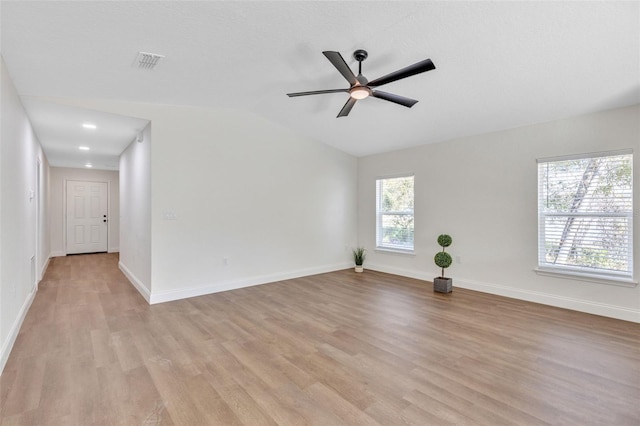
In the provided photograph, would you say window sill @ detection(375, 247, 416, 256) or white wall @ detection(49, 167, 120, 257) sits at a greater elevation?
white wall @ detection(49, 167, 120, 257)

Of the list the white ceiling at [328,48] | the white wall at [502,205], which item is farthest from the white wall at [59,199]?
the white wall at [502,205]

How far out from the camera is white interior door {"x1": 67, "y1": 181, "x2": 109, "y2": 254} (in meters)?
8.47

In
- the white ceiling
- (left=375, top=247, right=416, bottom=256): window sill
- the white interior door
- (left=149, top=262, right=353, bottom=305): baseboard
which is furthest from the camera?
the white interior door

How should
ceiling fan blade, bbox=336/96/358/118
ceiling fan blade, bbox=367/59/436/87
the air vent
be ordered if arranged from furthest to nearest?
ceiling fan blade, bbox=336/96/358/118 < the air vent < ceiling fan blade, bbox=367/59/436/87

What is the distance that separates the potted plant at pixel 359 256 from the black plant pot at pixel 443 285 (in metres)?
1.82

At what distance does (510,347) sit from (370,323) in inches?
51.9

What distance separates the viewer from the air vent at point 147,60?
110 inches

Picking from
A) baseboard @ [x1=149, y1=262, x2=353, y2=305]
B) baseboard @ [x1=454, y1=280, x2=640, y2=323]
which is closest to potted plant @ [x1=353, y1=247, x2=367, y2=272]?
baseboard @ [x1=149, y1=262, x2=353, y2=305]

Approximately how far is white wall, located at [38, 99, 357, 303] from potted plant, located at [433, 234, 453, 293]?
2145mm

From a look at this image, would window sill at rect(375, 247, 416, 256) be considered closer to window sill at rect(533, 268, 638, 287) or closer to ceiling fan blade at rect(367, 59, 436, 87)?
window sill at rect(533, 268, 638, 287)

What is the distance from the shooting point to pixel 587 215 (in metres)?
3.78

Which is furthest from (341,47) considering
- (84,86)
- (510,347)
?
(510,347)

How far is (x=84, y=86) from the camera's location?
332 centimetres

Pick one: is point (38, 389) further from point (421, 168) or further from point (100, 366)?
point (421, 168)
